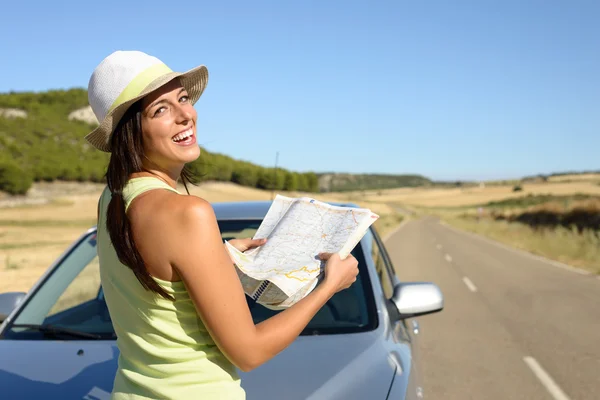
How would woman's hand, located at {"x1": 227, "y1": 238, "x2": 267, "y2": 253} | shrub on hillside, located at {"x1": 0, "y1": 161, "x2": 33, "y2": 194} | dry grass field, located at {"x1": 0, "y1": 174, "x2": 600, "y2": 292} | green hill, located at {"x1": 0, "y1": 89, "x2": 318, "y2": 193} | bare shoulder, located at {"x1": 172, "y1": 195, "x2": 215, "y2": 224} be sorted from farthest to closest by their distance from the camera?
1. green hill, located at {"x1": 0, "y1": 89, "x2": 318, "y2": 193}
2. shrub on hillside, located at {"x1": 0, "y1": 161, "x2": 33, "y2": 194}
3. dry grass field, located at {"x1": 0, "y1": 174, "x2": 600, "y2": 292}
4. woman's hand, located at {"x1": 227, "y1": 238, "x2": 267, "y2": 253}
5. bare shoulder, located at {"x1": 172, "y1": 195, "x2": 215, "y2": 224}

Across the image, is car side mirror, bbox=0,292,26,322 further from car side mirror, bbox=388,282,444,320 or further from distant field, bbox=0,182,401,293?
distant field, bbox=0,182,401,293

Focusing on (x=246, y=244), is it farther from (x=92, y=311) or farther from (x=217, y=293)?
(x=92, y=311)

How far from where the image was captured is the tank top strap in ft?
4.83

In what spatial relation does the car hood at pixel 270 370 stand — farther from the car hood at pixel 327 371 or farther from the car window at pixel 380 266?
the car window at pixel 380 266

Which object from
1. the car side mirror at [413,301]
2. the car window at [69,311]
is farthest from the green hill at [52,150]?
the car side mirror at [413,301]

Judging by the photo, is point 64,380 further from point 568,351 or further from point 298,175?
point 298,175

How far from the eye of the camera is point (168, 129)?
155cm

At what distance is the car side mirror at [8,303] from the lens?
3408mm

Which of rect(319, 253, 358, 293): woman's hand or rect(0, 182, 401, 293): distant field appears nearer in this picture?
rect(319, 253, 358, 293): woman's hand

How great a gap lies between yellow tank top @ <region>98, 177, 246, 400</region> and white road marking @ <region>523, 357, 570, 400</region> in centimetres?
490

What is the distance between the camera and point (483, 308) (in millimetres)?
10305

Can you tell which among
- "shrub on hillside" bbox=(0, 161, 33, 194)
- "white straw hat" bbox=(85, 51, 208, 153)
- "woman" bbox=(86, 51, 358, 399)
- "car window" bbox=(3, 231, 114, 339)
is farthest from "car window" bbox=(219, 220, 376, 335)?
"shrub on hillside" bbox=(0, 161, 33, 194)

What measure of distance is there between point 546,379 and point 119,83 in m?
5.71

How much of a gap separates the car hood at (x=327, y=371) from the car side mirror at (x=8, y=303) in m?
1.62
